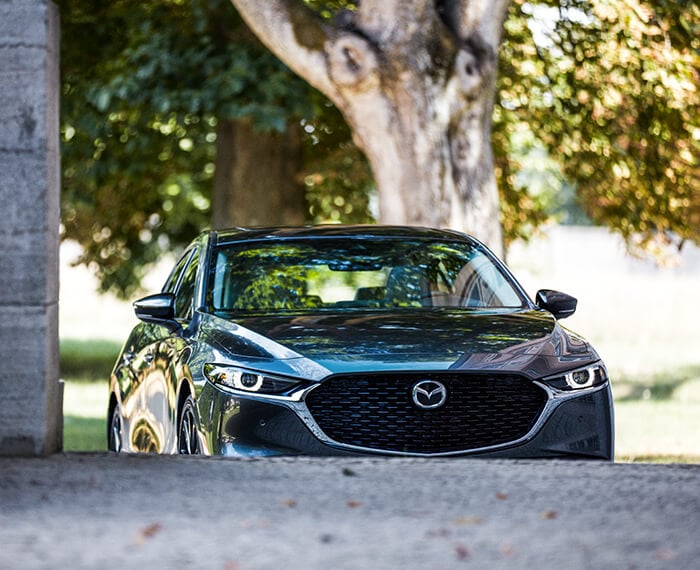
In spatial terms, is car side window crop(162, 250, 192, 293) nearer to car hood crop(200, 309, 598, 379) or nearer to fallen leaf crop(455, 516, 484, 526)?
car hood crop(200, 309, 598, 379)

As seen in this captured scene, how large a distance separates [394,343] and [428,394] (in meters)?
0.33

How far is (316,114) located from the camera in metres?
17.5

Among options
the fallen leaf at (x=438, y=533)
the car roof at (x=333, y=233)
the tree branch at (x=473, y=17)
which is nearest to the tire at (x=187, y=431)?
the car roof at (x=333, y=233)

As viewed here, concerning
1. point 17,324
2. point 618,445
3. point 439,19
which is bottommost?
point 618,445

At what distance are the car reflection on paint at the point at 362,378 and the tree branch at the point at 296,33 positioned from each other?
528 centimetres

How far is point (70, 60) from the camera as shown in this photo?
66.9ft

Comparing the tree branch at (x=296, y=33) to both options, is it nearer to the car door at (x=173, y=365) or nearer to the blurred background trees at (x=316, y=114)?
the blurred background trees at (x=316, y=114)

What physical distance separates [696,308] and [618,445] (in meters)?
26.1

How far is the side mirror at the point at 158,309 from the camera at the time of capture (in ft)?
26.9

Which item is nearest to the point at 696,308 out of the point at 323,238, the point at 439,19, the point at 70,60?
the point at 70,60

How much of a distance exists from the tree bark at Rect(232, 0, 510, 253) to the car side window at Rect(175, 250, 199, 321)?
461cm

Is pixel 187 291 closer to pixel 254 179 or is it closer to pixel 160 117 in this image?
pixel 160 117

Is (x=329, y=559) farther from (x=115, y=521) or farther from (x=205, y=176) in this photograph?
(x=205, y=176)

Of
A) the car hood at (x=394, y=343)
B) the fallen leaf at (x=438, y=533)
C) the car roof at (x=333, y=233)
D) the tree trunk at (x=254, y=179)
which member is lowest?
the fallen leaf at (x=438, y=533)
